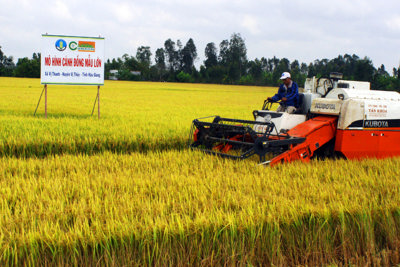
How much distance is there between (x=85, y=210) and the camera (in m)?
3.80

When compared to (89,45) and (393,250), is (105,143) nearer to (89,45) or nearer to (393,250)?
(89,45)

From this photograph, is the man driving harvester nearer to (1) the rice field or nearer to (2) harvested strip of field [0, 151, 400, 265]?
(1) the rice field

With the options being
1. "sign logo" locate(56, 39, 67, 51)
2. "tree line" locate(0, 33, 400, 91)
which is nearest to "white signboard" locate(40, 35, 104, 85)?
"sign logo" locate(56, 39, 67, 51)

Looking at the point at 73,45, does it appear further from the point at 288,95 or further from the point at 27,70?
the point at 27,70

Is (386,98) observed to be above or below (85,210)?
above

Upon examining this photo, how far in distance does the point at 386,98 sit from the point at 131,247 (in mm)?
6551

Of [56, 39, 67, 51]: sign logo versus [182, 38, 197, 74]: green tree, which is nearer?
[56, 39, 67, 51]: sign logo

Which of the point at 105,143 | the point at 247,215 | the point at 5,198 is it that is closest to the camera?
the point at 247,215

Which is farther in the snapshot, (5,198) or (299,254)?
(5,198)

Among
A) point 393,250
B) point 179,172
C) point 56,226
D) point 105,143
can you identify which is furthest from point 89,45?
point 393,250

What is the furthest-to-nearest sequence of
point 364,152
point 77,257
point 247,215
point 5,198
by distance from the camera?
point 364,152 → point 5,198 → point 247,215 → point 77,257

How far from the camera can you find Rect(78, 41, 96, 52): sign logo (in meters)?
12.4

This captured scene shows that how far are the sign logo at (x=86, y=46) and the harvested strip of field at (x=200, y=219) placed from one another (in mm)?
7962

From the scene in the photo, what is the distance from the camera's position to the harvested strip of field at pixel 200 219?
10.4 ft
